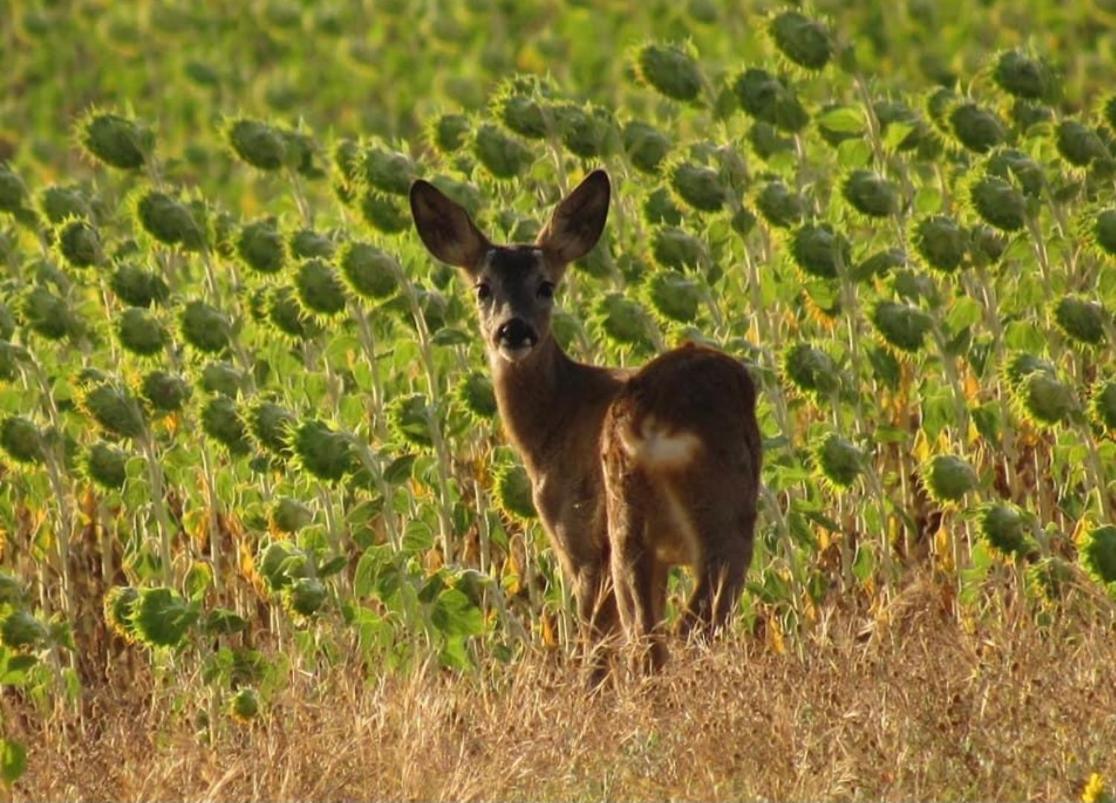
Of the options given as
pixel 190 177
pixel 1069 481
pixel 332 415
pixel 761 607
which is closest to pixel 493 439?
pixel 332 415

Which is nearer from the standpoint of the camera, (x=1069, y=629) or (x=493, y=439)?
(x=1069, y=629)

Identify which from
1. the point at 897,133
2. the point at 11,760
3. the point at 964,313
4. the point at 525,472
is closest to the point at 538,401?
the point at 525,472

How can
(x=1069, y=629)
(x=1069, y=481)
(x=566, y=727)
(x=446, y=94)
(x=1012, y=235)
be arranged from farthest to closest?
(x=446, y=94)
(x=1012, y=235)
(x=1069, y=481)
(x=1069, y=629)
(x=566, y=727)

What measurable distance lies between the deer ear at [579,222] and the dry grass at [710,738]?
6.39 feet

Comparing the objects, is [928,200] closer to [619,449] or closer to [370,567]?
[619,449]

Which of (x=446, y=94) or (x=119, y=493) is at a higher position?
(x=119, y=493)

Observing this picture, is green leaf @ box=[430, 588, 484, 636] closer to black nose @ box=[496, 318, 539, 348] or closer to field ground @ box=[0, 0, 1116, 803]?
field ground @ box=[0, 0, 1116, 803]

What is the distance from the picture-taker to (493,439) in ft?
32.8

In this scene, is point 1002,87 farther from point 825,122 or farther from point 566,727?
point 566,727

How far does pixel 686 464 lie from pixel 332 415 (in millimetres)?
1864

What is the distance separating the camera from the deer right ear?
882 cm

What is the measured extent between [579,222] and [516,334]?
0.68 meters

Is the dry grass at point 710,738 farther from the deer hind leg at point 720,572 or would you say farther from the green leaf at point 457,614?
the green leaf at point 457,614

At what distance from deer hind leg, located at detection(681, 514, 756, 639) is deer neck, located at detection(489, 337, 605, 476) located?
840 millimetres
